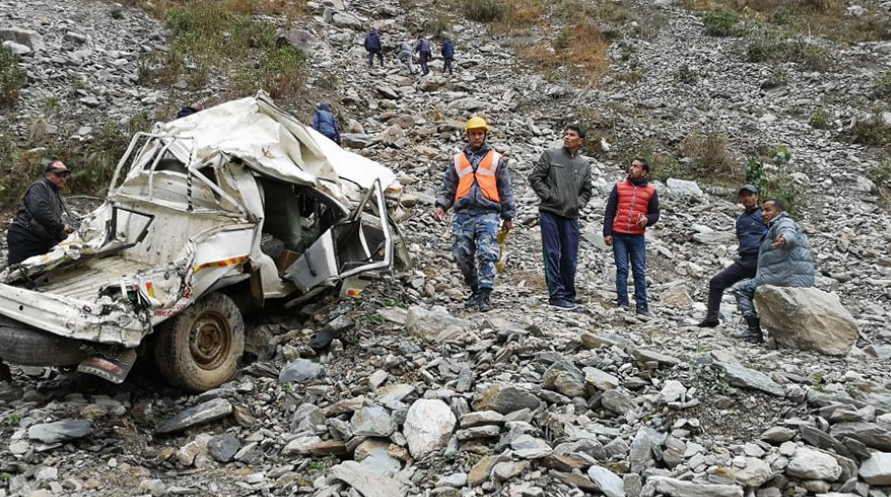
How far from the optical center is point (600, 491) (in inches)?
132

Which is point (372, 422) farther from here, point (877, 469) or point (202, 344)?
point (877, 469)

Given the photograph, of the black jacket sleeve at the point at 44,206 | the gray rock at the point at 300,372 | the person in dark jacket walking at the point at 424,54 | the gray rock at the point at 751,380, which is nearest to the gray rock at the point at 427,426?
the gray rock at the point at 300,372

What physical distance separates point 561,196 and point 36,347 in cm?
426

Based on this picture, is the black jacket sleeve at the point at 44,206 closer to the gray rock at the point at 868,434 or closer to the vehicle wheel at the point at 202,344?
the vehicle wheel at the point at 202,344

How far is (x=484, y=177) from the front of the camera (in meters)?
6.15

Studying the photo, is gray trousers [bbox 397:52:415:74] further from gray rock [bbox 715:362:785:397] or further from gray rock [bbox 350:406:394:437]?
gray rock [bbox 715:362:785:397]

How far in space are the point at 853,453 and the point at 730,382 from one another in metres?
0.85

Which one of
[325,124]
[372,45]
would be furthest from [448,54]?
[325,124]

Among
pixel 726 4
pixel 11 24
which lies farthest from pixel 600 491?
pixel 726 4

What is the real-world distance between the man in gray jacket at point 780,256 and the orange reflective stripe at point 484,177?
2.34m

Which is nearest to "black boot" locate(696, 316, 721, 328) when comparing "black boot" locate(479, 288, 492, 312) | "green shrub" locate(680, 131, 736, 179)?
"black boot" locate(479, 288, 492, 312)

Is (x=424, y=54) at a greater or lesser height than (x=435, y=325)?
greater

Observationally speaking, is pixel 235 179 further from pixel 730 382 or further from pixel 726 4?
pixel 726 4

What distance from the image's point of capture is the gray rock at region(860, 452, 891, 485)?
3.24m
